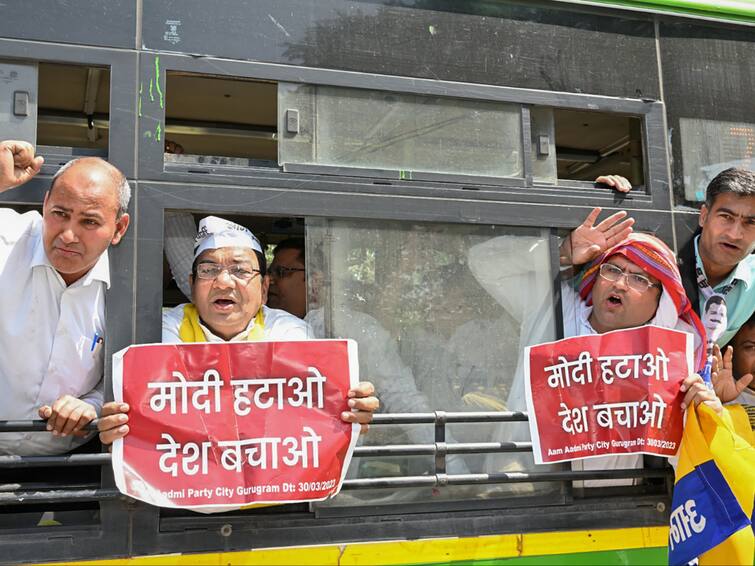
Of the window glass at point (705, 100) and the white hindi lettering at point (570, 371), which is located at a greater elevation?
the window glass at point (705, 100)

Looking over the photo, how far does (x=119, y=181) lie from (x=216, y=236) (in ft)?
1.57

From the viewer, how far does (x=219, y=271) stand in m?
2.79

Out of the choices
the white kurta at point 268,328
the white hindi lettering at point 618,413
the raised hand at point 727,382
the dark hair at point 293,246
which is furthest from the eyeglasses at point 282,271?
the raised hand at point 727,382

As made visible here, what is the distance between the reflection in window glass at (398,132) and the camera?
105 inches

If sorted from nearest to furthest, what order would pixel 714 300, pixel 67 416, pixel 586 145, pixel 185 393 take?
pixel 67 416 → pixel 185 393 → pixel 714 300 → pixel 586 145

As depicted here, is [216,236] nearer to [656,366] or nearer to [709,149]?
[656,366]

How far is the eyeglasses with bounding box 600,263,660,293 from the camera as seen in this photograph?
298 cm

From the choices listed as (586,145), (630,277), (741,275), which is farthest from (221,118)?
(741,275)

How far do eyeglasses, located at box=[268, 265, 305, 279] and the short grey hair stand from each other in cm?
120

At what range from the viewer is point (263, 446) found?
240 centimetres

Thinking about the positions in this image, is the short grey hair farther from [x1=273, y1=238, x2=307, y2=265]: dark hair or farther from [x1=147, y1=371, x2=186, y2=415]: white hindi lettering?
[x1=273, y1=238, x2=307, y2=265]: dark hair

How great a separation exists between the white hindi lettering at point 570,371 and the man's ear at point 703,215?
0.79 metres

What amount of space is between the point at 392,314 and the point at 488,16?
121 centimetres

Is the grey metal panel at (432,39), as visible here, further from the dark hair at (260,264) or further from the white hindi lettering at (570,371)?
the white hindi lettering at (570,371)
